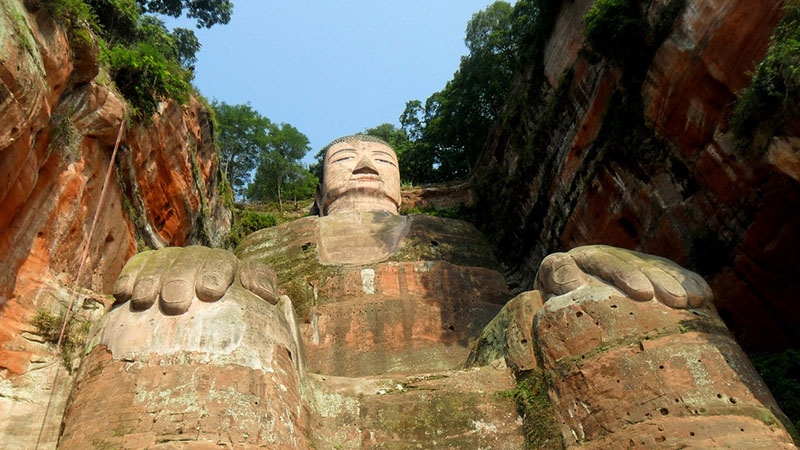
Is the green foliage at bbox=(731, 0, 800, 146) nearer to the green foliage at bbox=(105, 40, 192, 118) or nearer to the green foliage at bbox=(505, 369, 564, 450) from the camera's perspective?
the green foliage at bbox=(505, 369, 564, 450)

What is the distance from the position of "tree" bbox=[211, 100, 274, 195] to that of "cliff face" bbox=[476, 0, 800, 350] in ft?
56.9

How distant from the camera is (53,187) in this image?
774 cm

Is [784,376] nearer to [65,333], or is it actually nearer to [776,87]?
[776,87]

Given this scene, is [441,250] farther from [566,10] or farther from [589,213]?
[566,10]

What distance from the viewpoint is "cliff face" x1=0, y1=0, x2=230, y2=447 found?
20.2 ft

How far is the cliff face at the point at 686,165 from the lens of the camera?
8180mm

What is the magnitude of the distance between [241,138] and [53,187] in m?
20.4

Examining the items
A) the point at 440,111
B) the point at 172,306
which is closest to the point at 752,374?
the point at 172,306

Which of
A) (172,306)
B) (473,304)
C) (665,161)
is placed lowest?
(172,306)

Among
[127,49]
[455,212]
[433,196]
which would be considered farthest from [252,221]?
[127,49]

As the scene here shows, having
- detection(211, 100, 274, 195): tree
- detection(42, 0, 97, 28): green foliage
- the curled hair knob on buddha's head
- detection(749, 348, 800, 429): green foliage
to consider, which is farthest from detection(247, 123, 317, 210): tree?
detection(749, 348, 800, 429): green foliage

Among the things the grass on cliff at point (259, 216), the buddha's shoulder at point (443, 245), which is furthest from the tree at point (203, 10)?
the buddha's shoulder at point (443, 245)

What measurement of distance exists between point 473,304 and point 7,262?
22.2ft

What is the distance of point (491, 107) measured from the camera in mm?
23547
